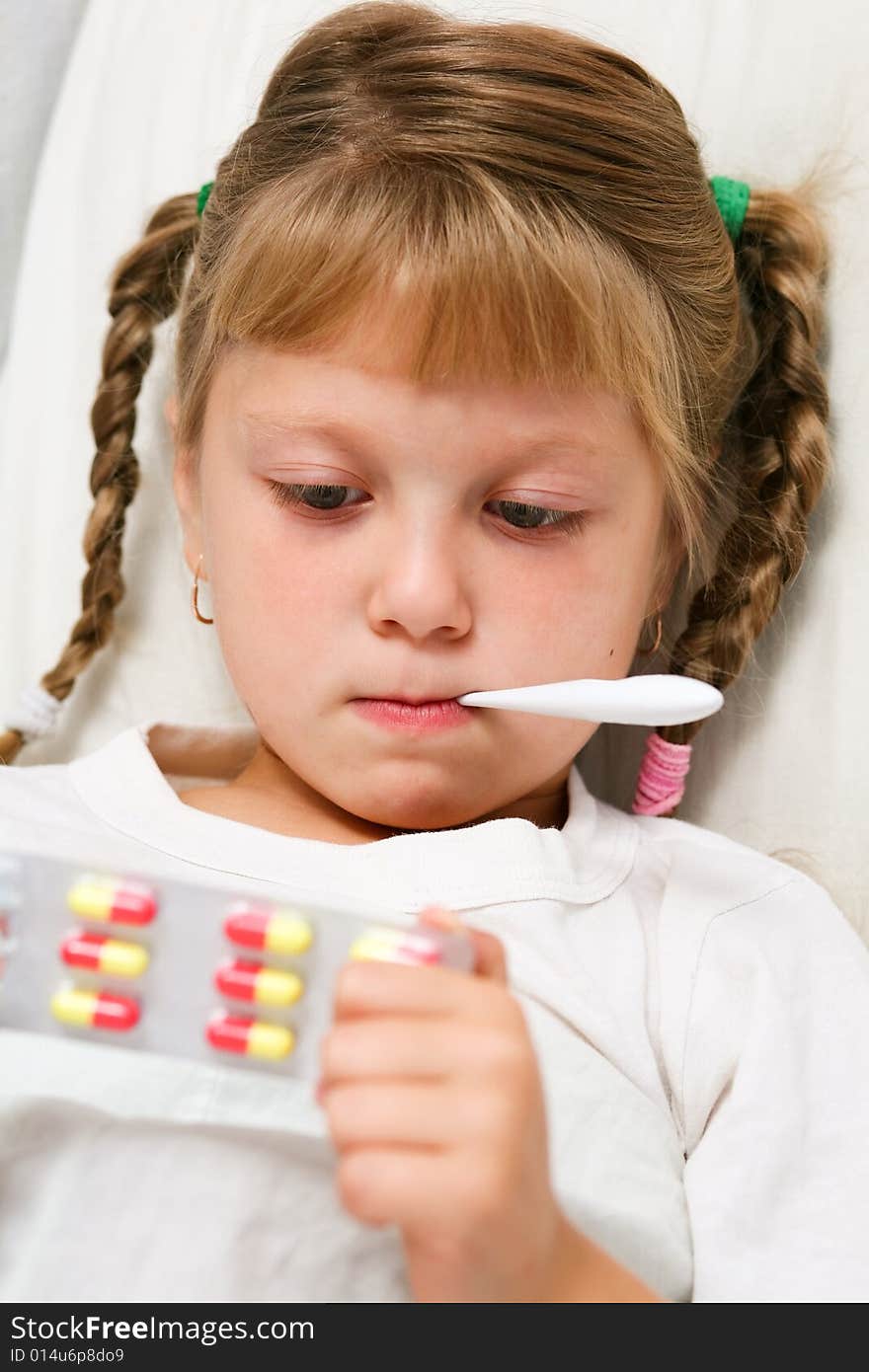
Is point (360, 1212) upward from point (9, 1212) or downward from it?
upward

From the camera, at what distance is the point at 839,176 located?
965 millimetres

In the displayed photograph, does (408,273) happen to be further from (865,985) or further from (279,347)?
(865,985)

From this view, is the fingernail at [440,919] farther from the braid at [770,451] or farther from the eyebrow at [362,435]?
the braid at [770,451]

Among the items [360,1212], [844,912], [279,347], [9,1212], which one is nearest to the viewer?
[360,1212]

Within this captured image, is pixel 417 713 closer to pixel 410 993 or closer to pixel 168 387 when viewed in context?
pixel 410 993

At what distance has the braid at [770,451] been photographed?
0.93 meters

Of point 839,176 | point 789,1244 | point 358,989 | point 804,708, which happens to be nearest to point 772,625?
point 804,708

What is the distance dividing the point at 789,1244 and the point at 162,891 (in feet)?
1.19

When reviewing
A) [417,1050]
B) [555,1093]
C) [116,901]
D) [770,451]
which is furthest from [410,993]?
[770,451]

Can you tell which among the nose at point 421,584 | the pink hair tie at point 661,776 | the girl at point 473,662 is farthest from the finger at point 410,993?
the pink hair tie at point 661,776

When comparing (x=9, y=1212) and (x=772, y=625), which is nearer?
(x=9, y=1212)

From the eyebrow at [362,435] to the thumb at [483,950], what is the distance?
291mm

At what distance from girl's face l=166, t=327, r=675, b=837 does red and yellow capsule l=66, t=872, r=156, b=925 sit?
0.77ft

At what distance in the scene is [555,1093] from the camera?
2.40 ft
